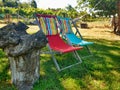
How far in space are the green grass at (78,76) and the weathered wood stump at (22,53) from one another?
216 millimetres

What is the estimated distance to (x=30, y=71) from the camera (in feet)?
15.7

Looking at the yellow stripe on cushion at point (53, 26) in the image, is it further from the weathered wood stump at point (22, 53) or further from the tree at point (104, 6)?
the tree at point (104, 6)

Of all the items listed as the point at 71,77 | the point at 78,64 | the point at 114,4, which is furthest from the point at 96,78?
the point at 114,4

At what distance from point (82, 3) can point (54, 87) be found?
54.0 ft

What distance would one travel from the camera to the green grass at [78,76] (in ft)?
16.5

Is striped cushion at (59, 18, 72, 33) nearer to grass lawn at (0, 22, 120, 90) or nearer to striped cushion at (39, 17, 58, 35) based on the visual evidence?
striped cushion at (39, 17, 58, 35)

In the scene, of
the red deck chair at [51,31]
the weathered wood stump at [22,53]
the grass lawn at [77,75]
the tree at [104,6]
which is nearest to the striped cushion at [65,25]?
the red deck chair at [51,31]

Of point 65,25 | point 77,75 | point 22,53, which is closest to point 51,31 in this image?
point 65,25

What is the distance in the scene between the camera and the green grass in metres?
5.02

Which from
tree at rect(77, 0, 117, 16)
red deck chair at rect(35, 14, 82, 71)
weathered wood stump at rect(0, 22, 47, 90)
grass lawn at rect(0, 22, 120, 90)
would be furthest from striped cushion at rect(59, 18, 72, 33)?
tree at rect(77, 0, 117, 16)

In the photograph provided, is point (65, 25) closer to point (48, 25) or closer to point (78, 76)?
point (48, 25)

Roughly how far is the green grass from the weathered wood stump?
0.71 feet

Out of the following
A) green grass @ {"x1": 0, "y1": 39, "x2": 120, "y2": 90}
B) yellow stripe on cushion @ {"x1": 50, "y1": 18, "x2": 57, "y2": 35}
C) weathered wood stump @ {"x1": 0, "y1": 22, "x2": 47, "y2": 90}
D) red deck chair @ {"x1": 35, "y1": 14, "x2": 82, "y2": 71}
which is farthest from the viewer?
yellow stripe on cushion @ {"x1": 50, "y1": 18, "x2": 57, "y2": 35}

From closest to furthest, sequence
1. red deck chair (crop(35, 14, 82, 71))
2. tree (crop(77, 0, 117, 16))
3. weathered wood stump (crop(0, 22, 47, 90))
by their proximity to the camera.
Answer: weathered wood stump (crop(0, 22, 47, 90))
red deck chair (crop(35, 14, 82, 71))
tree (crop(77, 0, 117, 16))
